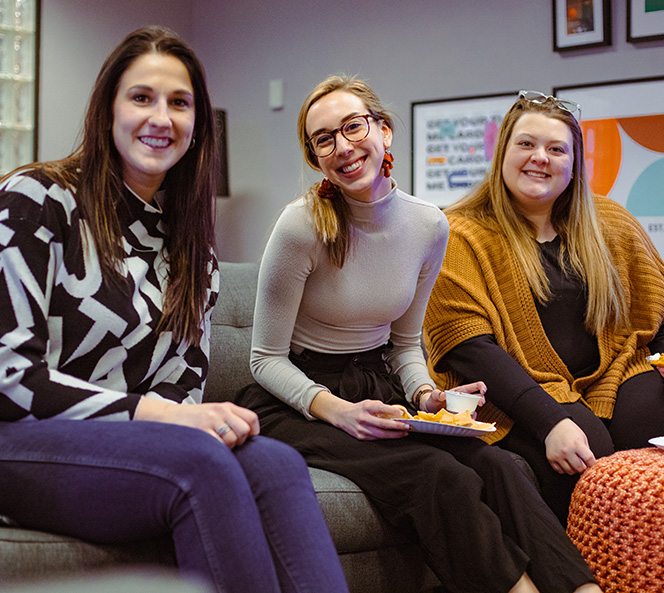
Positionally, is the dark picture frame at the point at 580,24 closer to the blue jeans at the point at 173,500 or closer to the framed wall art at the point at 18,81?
the framed wall art at the point at 18,81

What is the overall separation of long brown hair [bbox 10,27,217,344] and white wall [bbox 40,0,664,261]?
172 cm

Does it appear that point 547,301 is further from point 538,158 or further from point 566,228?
point 538,158

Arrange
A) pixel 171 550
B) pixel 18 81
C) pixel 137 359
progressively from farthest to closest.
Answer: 1. pixel 18 81
2. pixel 137 359
3. pixel 171 550

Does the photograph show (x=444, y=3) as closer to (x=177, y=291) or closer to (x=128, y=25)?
(x=128, y=25)

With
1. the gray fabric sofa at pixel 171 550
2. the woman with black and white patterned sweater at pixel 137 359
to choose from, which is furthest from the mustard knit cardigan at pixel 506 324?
the woman with black and white patterned sweater at pixel 137 359

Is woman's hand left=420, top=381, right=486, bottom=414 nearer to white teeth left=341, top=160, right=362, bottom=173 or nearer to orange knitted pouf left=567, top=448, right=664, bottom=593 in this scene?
orange knitted pouf left=567, top=448, right=664, bottom=593

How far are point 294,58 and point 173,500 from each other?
308 cm

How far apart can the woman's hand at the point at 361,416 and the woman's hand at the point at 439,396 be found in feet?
0.46

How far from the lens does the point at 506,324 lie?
2076 mm

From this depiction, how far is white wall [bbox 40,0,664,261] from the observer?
10.5 ft

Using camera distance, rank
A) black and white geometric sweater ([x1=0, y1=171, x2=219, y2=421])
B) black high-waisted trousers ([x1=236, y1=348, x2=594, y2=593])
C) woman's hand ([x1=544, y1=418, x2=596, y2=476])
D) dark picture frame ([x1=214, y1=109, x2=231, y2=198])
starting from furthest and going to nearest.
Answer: dark picture frame ([x1=214, y1=109, x2=231, y2=198]) → woman's hand ([x1=544, y1=418, x2=596, y2=476]) → black high-waisted trousers ([x1=236, y1=348, x2=594, y2=593]) → black and white geometric sweater ([x1=0, y1=171, x2=219, y2=421])

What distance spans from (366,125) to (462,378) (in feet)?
2.38

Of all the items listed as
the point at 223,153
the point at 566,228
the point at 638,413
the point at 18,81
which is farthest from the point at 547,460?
the point at 18,81

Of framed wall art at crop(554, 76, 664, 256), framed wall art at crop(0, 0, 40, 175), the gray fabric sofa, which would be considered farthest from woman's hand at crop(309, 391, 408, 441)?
framed wall art at crop(0, 0, 40, 175)
